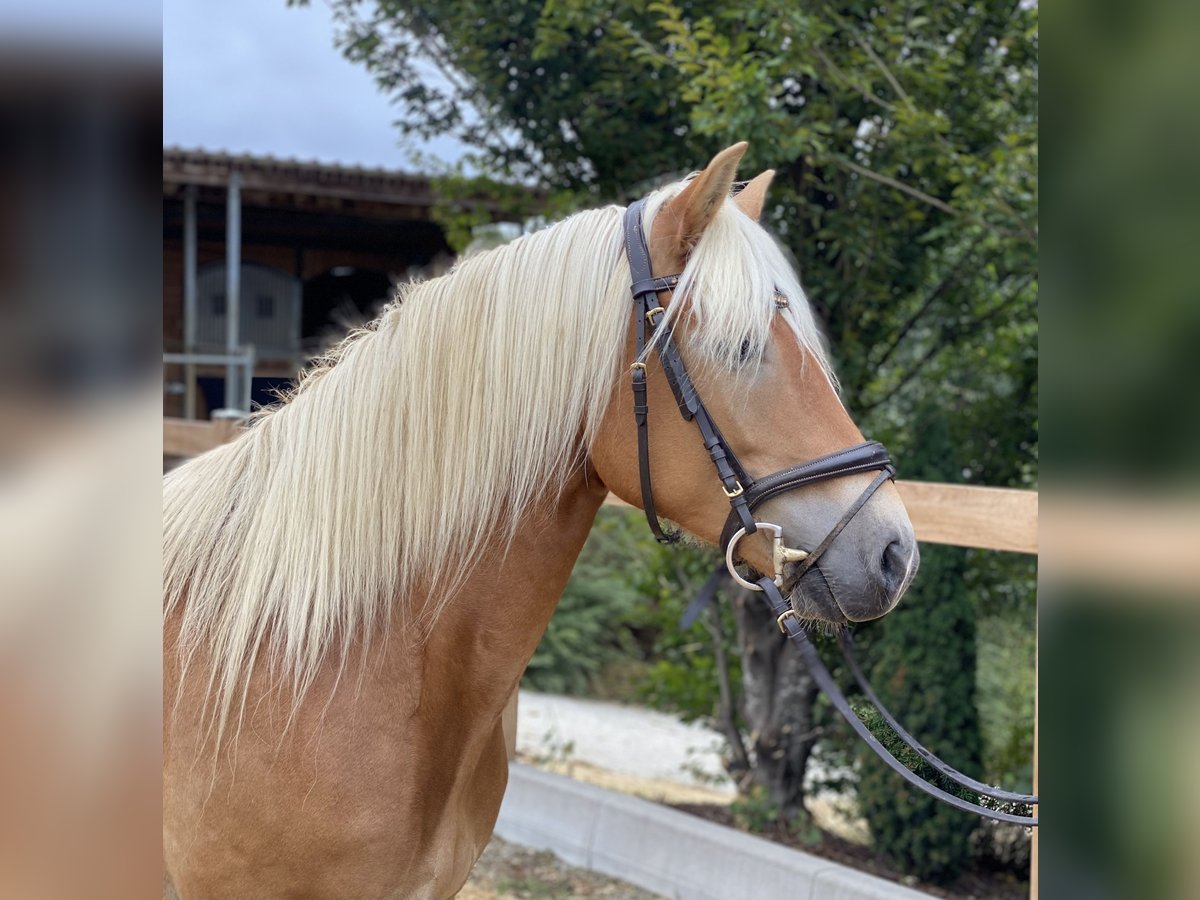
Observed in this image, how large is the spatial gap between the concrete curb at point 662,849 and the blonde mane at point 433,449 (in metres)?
1.89

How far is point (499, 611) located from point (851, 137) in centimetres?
266

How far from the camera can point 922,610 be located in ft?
11.3

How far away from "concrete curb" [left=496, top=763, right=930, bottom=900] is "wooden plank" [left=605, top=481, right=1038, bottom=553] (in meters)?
1.05

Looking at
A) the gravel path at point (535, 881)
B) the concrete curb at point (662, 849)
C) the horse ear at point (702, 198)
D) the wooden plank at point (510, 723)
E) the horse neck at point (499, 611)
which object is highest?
the horse ear at point (702, 198)

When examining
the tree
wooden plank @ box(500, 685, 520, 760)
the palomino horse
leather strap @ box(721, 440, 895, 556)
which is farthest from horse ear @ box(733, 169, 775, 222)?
wooden plank @ box(500, 685, 520, 760)

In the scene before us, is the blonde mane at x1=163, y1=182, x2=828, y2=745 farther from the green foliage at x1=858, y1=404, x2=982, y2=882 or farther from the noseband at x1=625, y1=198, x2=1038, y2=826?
the green foliage at x1=858, y1=404, x2=982, y2=882

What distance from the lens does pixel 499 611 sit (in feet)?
5.34

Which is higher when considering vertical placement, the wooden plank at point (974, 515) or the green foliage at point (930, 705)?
the wooden plank at point (974, 515)

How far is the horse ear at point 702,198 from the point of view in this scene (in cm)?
147

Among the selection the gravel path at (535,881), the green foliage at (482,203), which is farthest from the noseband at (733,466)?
the green foliage at (482,203)
